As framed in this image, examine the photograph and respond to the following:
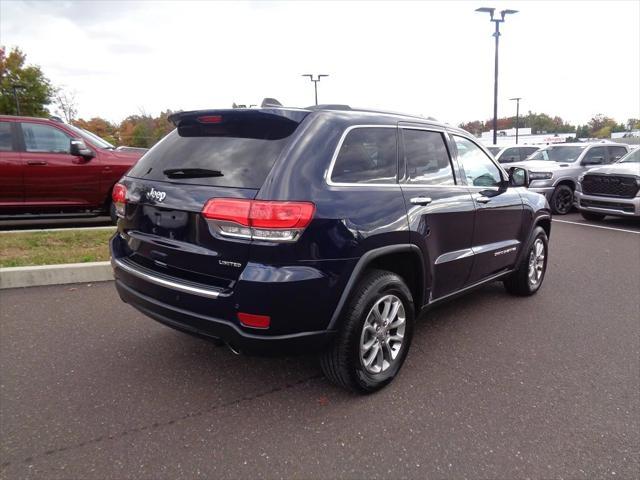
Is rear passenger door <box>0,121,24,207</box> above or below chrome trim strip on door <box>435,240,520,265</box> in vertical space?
above

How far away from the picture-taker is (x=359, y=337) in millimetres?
2885

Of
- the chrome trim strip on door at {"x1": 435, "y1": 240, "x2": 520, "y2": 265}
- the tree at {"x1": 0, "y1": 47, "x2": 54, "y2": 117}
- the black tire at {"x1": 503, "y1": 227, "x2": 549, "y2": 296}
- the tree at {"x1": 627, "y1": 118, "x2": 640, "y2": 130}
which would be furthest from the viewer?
the tree at {"x1": 627, "y1": 118, "x2": 640, "y2": 130}

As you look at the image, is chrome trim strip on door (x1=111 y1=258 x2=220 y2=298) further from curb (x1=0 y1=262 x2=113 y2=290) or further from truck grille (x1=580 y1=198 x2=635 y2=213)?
truck grille (x1=580 y1=198 x2=635 y2=213)

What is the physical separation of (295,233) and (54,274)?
156 inches

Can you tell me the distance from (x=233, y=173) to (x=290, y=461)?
1.57 m

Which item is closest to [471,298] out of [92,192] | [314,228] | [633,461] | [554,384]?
[554,384]

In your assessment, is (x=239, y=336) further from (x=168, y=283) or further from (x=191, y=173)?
(x=191, y=173)

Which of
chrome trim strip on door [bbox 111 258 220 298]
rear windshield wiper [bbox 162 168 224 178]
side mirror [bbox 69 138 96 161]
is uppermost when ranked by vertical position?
side mirror [bbox 69 138 96 161]

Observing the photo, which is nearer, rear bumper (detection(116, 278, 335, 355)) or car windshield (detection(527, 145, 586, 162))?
rear bumper (detection(116, 278, 335, 355))

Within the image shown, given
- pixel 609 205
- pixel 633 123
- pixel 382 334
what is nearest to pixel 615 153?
pixel 609 205

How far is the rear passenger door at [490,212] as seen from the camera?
160 inches

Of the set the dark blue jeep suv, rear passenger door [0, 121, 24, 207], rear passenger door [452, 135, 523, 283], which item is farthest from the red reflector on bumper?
rear passenger door [0, 121, 24, 207]

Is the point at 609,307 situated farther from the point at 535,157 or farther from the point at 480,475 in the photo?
the point at 535,157

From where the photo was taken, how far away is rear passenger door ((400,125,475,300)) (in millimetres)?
3297
